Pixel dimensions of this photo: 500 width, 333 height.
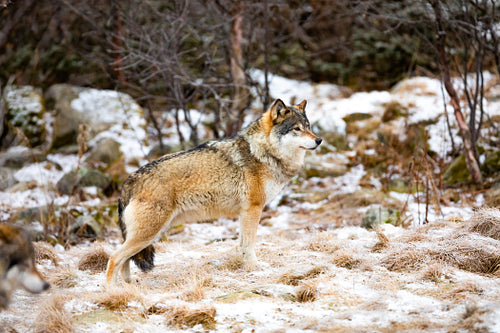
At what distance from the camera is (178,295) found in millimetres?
4438

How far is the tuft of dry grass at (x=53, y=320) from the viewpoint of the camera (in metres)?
3.53

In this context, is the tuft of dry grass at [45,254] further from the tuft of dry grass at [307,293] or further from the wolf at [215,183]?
the tuft of dry grass at [307,293]

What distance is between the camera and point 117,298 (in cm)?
412

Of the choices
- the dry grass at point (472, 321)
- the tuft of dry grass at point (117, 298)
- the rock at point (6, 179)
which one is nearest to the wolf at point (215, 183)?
the tuft of dry grass at point (117, 298)

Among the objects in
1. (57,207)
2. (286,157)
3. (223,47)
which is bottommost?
(57,207)

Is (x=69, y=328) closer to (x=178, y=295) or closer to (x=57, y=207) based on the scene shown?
(x=178, y=295)

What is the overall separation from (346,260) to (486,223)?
1.97m

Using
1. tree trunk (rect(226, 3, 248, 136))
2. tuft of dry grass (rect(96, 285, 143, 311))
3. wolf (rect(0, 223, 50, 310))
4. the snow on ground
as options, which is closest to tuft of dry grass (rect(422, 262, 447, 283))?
the snow on ground

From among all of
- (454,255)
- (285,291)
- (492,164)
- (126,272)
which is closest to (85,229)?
(126,272)

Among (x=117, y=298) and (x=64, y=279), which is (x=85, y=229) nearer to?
(x=64, y=279)

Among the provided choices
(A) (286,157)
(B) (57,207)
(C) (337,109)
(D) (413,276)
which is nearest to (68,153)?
(B) (57,207)

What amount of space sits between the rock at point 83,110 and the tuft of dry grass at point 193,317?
11660 millimetres

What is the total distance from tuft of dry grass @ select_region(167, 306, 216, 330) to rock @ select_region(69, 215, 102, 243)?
17.4ft

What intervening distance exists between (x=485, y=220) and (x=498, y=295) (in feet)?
6.35
